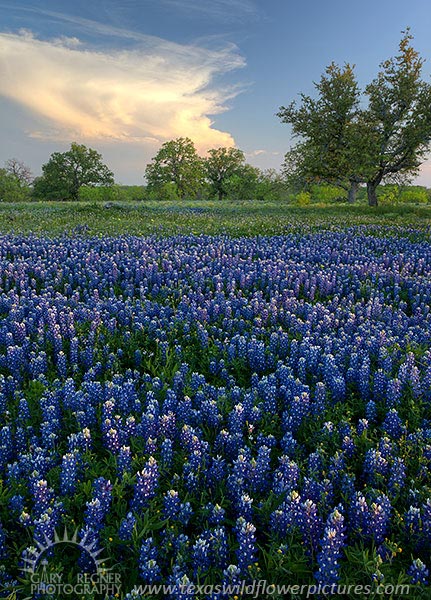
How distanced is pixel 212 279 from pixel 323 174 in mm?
36688

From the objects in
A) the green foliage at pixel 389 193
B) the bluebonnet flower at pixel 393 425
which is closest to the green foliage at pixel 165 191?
the green foliage at pixel 389 193

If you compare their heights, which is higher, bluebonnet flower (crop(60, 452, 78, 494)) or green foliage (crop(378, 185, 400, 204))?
green foliage (crop(378, 185, 400, 204))

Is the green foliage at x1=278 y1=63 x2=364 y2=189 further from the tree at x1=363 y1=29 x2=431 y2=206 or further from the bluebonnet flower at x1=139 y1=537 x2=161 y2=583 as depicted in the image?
the bluebonnet flower at x1=139 y1=537 x2=161 y2=583

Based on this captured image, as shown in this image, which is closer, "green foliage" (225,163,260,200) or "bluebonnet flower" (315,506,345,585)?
"bluebonnet flower" (315,506,345,585)

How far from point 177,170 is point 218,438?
3708 inches

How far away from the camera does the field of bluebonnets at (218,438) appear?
2.81 metres

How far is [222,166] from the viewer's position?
106312 millimetres

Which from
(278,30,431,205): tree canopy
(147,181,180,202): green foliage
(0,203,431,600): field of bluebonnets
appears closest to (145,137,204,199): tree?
(147,181,180,202): green foliage

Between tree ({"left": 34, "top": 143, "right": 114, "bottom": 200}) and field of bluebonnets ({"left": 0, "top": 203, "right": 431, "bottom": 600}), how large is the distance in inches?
3896

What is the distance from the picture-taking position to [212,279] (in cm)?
916

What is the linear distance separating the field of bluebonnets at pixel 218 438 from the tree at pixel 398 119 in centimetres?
3207

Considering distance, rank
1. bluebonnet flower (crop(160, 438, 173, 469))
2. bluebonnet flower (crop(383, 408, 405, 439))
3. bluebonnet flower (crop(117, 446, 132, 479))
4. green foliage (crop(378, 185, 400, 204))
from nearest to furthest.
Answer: bluebonnet flower (crop(117, 446, 132, 479)) < bluebonnet flower (crop(160, 438, 173, 469)) < bluebonnet flower (crop(383, 408, 405, 439)) < green foliage (crop(378, 185, 400, 204))

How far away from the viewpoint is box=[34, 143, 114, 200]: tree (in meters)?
98.9

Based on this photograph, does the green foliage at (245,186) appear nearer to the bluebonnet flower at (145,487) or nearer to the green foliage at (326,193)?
the green foliage at (326,193)
